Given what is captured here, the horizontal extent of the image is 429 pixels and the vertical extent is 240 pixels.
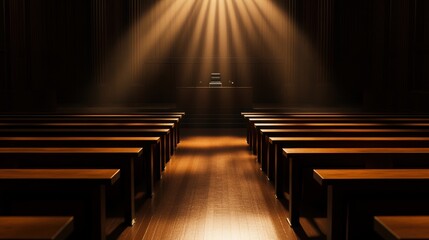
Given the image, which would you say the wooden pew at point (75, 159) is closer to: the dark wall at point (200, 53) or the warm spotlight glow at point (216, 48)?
the dark wall at point (200, 53)

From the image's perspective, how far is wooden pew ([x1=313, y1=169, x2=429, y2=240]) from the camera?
2.60 metres

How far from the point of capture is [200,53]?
1490 centimetres

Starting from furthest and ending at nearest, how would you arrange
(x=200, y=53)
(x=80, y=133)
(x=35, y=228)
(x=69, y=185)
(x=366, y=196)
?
(x=200, y=53), (x=80, y=133), (x=366, y=196), (x=69, y=185), (x=35, y=228)

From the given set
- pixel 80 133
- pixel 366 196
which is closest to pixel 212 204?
pixel 80 133

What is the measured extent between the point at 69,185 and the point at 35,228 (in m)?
0.93

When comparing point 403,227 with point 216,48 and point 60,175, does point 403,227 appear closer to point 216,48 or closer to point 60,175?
point 60,175

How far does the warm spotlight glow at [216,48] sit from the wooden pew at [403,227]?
1234 centimetres

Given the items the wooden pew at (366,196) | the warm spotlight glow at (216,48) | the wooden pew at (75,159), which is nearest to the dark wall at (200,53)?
the warm spotlight glow at (216,48)

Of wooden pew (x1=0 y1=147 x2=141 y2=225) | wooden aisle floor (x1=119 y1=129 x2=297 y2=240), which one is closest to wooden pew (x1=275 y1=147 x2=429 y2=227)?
wooden aisle floor (x1=119 y1=129 x2=297 y2=240)

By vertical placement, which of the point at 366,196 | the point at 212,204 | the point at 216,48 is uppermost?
the point at 216,48

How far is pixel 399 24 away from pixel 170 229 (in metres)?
8.71

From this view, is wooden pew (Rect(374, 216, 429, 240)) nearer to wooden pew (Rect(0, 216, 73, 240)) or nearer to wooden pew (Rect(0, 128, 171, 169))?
wooden pew (Rect(0, 216, 73, 240))

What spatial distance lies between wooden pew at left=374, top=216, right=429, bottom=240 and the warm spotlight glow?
40.5 ft

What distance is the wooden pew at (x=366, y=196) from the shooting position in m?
2.60
